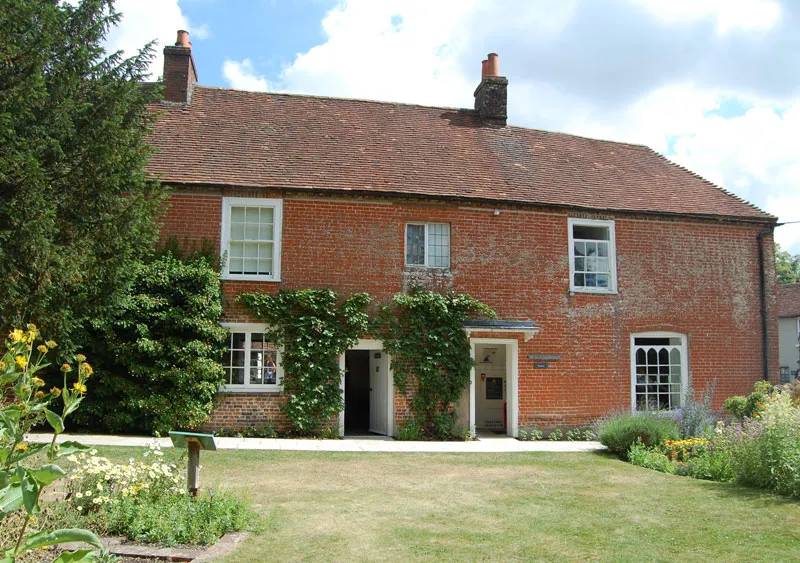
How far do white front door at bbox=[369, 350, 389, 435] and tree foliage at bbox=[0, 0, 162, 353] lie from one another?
614 cm

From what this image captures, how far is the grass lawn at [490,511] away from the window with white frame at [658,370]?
5.21 metres

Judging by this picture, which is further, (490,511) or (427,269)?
(427,269)

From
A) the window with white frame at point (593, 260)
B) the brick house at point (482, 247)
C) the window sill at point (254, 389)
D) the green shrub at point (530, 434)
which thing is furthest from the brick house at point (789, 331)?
the window sill at point (254, 389)

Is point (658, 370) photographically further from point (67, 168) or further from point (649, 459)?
point (67, 168)

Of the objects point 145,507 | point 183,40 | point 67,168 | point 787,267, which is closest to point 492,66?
point 183,40

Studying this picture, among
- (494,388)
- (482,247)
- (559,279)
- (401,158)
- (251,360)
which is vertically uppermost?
(401,158)

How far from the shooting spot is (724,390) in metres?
17.8

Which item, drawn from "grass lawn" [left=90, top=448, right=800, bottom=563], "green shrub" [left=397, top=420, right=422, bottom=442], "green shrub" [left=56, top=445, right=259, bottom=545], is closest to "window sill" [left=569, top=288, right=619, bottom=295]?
"green shrub" [left=397, top=420, right=422, bottom=442]

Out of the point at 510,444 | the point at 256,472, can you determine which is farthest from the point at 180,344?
the point at 510,444

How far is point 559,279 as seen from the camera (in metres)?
16.9

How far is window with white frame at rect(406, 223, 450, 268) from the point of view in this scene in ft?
53.5

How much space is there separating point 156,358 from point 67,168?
14.1 feet

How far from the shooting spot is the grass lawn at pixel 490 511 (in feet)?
22.2

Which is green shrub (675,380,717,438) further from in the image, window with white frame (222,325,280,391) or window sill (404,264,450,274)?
window with white frame (222,325,280,391)
